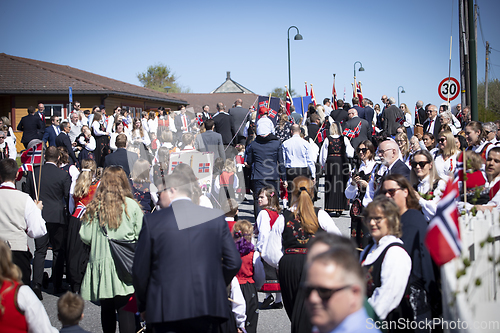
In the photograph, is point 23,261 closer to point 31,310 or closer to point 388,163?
point 31,310

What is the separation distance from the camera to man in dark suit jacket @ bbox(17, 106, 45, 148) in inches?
568

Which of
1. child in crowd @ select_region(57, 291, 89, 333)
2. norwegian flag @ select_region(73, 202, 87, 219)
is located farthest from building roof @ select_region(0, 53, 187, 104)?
child in crowd @ select_region(57, 291, 89, 333)

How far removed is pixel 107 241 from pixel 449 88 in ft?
33.5

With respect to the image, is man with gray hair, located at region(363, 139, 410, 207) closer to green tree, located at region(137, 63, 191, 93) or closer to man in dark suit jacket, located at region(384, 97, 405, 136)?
man in dark suit jacket, located at region(384, 97, 405, 136)

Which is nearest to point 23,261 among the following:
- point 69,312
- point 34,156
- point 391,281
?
point 34,156

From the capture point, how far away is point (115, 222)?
14.2ft

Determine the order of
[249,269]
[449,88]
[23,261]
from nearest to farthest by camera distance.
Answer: [249,269] < [23,261] < [449,88]

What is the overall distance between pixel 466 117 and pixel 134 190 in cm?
1032

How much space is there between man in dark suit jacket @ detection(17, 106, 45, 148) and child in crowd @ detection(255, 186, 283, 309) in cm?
1156

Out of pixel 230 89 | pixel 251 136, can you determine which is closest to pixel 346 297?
pixel 251 136

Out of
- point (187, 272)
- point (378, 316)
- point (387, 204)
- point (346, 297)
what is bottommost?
point (378, 316)

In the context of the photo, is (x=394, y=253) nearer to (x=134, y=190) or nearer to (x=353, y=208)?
(x=353, y=208)

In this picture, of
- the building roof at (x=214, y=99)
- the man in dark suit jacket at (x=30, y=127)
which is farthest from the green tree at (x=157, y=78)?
the man in dark suit jacket at (x=30, y=127)

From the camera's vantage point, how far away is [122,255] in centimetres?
433
